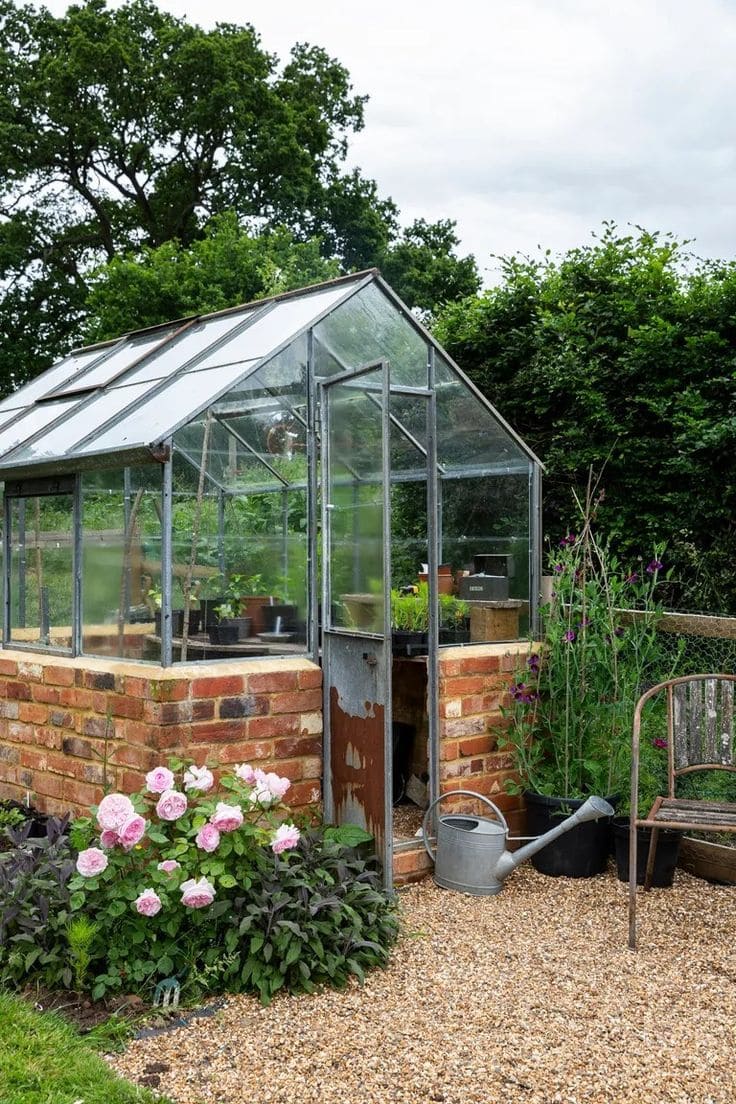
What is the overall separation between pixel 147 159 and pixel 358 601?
16537 millimetres

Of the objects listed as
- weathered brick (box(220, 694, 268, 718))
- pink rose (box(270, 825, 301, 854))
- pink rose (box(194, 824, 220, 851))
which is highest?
weathered brick (box(220, 694, 268, 718))

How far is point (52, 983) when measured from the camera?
11.3 feet

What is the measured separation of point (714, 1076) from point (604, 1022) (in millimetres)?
407

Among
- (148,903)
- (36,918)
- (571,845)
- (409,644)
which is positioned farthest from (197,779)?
(571,845)

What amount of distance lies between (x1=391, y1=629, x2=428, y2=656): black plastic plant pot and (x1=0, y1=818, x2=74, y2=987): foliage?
174cm

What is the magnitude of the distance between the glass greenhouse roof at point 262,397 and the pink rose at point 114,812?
1.36 metres

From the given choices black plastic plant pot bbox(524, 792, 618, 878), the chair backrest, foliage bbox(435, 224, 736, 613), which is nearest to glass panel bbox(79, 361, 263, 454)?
the chair backrest

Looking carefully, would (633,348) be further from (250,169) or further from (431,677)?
(250,169)

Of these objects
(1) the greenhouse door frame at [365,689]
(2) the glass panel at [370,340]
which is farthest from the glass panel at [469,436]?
(1) the greenhouse door frame at [365,689]

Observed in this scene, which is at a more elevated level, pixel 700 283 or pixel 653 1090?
pixel 700 283

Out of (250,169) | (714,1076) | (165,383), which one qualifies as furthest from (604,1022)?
(250,169)

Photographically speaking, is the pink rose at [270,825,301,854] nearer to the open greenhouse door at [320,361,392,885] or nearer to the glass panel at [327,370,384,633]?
the open greenhouse door at [320,361,392,885]

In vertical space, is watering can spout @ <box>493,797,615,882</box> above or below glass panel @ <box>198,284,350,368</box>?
below

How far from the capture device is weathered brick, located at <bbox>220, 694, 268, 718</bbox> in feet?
14.1
